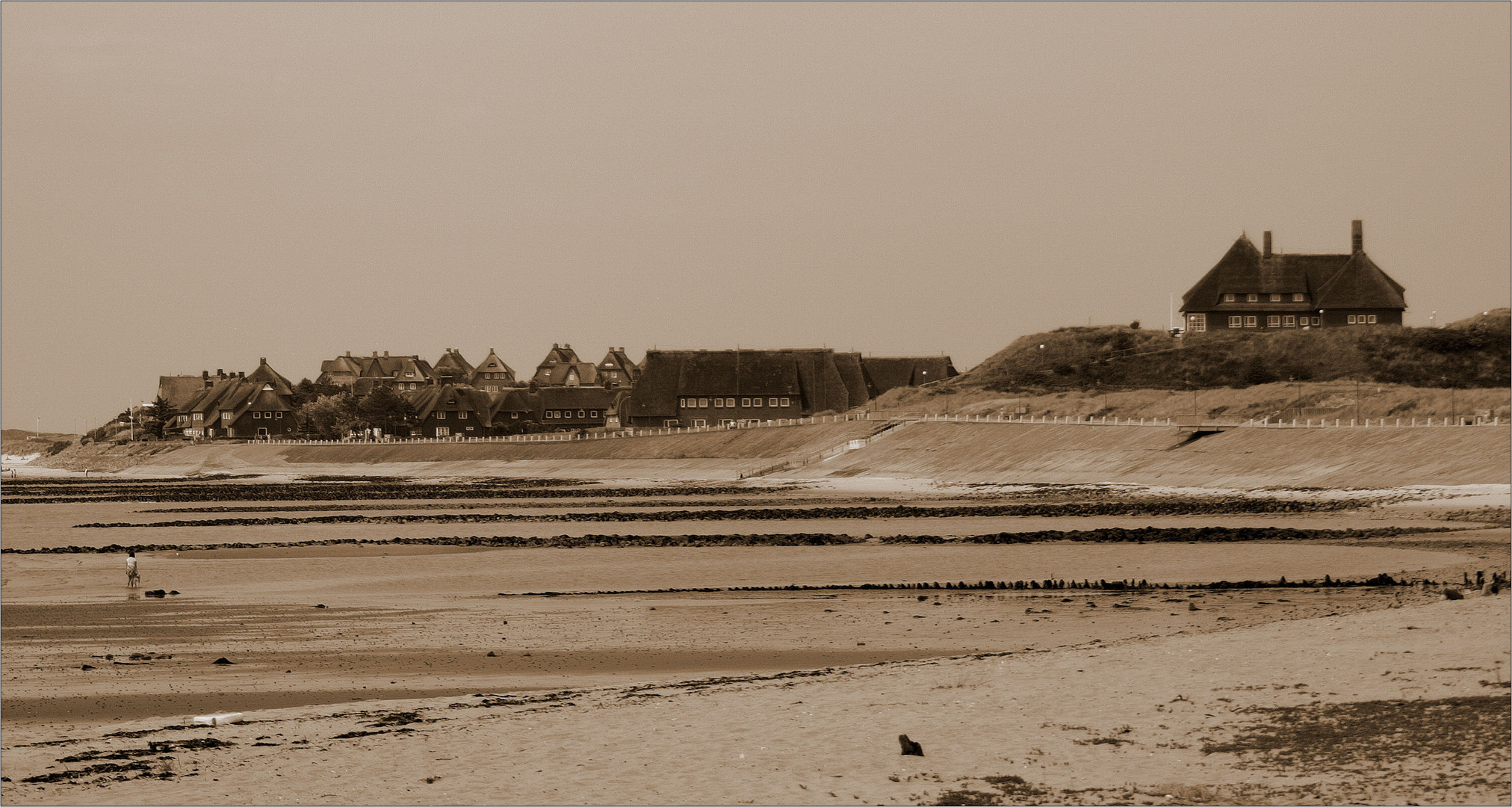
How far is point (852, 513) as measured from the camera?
164 feet

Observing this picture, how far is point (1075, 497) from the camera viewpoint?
5556cm

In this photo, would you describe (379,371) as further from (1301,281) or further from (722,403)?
(1301,281)

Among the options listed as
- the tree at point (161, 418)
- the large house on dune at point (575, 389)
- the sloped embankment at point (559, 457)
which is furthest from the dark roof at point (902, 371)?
the tree at point (161, 418)

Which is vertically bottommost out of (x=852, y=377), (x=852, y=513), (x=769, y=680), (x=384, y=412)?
(x=852, y=513)

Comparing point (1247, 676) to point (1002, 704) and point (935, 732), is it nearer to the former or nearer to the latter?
point (1002, 704)

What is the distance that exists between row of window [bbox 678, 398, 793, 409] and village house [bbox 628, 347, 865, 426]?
0.06 meters

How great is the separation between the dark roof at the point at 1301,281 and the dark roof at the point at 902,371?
964 inches

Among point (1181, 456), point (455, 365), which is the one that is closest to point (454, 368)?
point (455, 365)

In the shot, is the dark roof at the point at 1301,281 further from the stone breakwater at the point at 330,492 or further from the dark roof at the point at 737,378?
the stone breakwater at the point at 330,492

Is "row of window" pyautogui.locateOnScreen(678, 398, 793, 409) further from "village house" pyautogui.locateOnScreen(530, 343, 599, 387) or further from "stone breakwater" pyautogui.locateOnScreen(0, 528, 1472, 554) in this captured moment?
"stone breakwater" pyautogui.locateOnScreen(0, 528, 1472, 554)

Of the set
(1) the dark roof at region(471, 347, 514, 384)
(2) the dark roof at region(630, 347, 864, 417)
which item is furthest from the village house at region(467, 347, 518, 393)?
(2) the dark roof at region(630, 347, 864, 417)

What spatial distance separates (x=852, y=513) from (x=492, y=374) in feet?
486

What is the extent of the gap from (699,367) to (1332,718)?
112240 mm

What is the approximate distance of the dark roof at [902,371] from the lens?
137 metres
